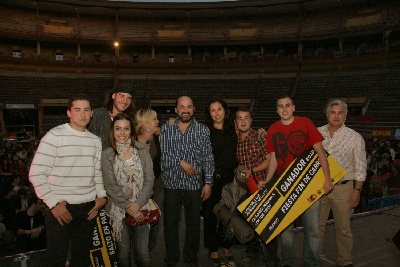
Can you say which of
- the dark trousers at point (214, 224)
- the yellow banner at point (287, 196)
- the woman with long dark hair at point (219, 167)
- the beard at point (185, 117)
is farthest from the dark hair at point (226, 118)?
the yellow banner at point (287, 196)

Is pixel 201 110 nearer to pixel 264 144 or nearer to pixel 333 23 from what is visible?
pixel 333 23

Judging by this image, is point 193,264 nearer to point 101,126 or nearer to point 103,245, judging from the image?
point 103,245

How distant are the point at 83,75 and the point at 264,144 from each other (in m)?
27.1

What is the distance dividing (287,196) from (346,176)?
83 centimetres

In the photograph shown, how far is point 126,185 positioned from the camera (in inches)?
137

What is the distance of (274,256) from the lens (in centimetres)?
399

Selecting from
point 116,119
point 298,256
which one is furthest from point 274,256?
point 116,119

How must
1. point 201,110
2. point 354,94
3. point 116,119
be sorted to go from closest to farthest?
point 116,119 < point 354,94 < point 201,110

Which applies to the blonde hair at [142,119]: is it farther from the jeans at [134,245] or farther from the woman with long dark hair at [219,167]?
the jeans at [134,245]

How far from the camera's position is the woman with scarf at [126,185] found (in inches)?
134

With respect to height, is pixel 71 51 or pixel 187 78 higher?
pixel 71 51

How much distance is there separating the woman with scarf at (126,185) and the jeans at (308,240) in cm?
175

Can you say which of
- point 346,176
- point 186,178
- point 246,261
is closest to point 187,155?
point 186,178

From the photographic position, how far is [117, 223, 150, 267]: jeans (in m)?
3.49
